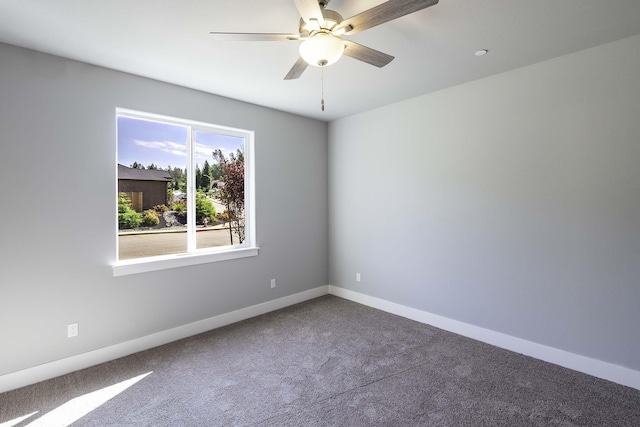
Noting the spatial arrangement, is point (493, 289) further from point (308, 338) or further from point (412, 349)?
point (308, 338)

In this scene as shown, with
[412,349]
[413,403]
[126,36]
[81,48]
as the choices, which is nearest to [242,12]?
[126,36]

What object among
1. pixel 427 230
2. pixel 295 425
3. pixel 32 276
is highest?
pixel 427 230

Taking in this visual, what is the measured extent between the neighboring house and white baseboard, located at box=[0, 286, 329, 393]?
1281mm

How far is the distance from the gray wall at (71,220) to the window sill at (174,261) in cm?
7

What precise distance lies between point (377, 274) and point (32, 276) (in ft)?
11.1

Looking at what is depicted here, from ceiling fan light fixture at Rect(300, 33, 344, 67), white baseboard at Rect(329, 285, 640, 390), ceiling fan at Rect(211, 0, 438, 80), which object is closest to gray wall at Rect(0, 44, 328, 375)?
ceiling fan at Rect(211, 0, 438, 80)

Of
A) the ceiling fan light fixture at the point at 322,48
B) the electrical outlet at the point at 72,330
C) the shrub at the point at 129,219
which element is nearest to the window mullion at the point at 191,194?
the shrub at the point at 129,219

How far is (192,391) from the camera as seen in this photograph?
2309 millimetres

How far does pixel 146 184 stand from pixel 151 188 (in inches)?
2.3

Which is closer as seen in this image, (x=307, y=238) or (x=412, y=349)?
(x=412, y=349)

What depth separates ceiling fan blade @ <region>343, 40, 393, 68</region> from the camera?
189 centimetres

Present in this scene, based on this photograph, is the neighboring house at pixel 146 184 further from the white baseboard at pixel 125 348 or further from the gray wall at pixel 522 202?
the gray wall at pixel 522 202

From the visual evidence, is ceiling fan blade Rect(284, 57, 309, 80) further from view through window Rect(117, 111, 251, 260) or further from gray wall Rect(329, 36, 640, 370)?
gray wall Rect(329, 36, 640, 370)

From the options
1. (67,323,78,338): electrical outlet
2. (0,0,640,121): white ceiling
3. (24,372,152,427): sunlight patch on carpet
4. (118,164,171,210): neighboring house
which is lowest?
(24,372,152,427): sunlight patch on carpet
